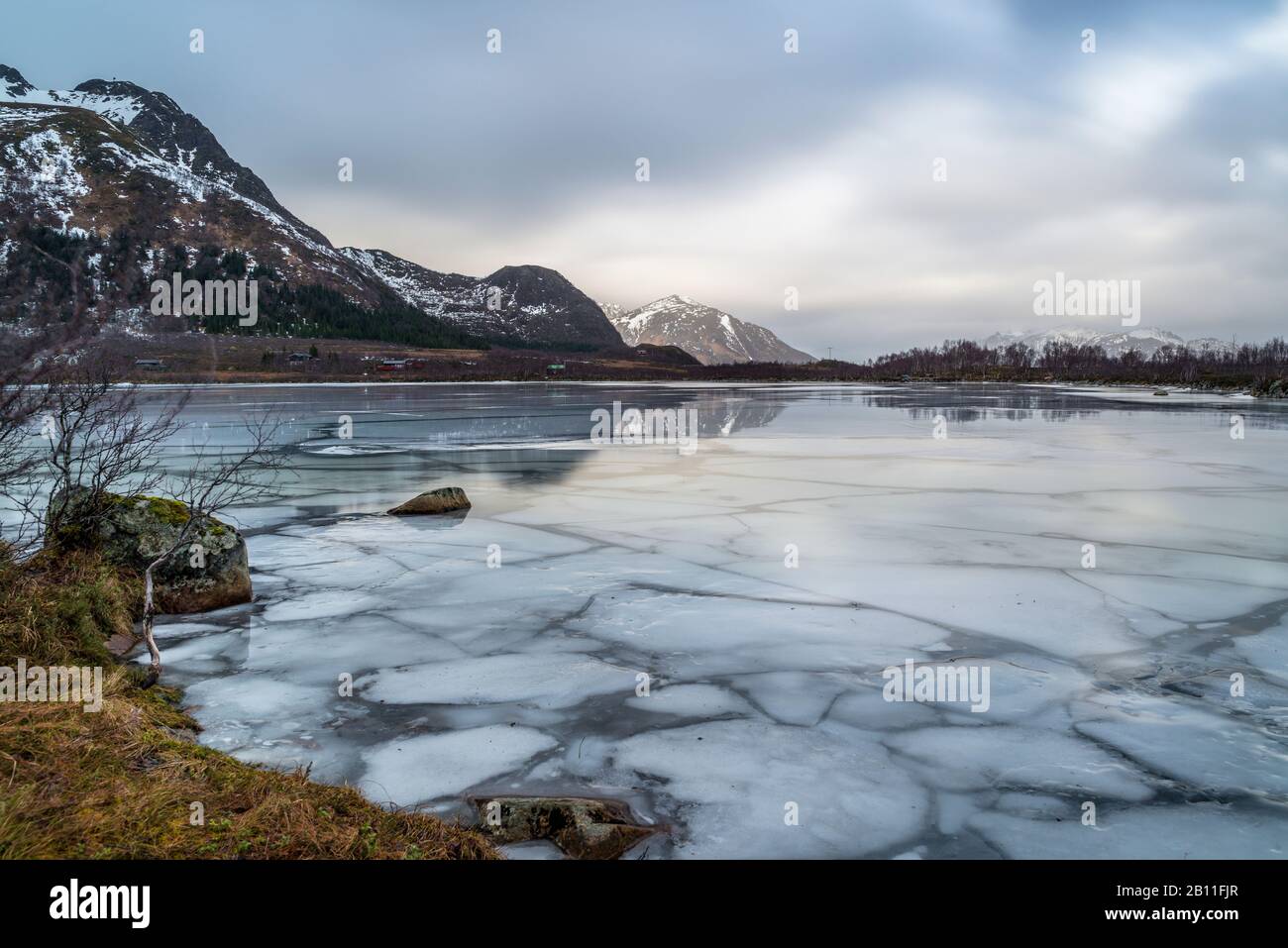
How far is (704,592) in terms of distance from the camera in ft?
23.2

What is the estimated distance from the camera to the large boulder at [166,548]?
681 centimetres

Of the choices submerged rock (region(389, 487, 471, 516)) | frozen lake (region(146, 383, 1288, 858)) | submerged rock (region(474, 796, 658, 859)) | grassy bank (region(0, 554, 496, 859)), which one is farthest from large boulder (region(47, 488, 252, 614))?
submerged rock (region(474, 796, 658, 859))

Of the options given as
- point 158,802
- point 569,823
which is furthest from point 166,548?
point 569,823

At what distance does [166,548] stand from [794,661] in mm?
5684

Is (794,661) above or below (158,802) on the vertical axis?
below

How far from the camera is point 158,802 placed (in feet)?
10.3

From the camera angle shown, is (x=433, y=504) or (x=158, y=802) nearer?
(x=158, y=802)

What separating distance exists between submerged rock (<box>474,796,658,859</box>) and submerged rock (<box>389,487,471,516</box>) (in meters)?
7.64

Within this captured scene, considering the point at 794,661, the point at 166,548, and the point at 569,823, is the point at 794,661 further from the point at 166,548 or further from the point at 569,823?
the point at 166,548

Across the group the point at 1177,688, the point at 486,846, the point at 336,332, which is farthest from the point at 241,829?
the point at 336,332

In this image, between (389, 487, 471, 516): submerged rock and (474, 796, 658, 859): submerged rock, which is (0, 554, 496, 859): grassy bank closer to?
(474, 796, 658, 859): submerged rock

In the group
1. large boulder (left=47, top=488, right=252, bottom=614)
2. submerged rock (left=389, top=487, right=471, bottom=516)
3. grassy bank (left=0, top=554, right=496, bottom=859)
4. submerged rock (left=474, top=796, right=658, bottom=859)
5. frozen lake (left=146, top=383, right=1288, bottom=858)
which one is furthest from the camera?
submerged rock (left=389, top=487, right=471, bottom=516)

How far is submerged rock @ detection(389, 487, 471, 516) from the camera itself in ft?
35.5

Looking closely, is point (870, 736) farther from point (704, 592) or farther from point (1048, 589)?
point (1048, 589)
